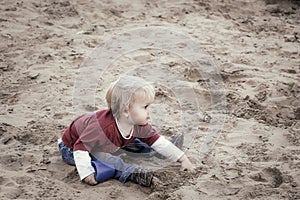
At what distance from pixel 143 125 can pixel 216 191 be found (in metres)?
0.59

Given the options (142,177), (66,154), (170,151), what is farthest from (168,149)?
(66,154)

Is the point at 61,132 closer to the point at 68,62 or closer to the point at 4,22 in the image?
the point at 68,62

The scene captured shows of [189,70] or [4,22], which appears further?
[4,22]

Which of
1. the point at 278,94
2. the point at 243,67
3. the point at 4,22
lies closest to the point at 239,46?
the point at 243,67

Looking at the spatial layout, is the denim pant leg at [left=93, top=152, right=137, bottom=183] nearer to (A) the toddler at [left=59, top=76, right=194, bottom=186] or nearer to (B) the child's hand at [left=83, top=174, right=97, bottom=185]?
(A) the toddler at [left=59, top=76, right=194, bottom=186]

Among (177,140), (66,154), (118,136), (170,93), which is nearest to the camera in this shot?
(118,136)

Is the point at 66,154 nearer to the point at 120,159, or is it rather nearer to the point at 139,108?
the point at 120,159

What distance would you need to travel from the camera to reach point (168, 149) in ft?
10.1

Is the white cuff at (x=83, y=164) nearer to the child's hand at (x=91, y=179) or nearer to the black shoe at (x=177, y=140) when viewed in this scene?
the child's hand at (x=91, y=179)

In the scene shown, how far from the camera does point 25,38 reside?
4.91 metres

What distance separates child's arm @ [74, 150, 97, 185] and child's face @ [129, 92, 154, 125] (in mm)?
343

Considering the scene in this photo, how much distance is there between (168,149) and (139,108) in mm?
361

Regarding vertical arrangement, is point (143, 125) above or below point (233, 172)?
above

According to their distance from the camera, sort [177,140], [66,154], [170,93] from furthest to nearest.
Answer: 1. [170,93]
2. [177,140]
3. [66,154]
